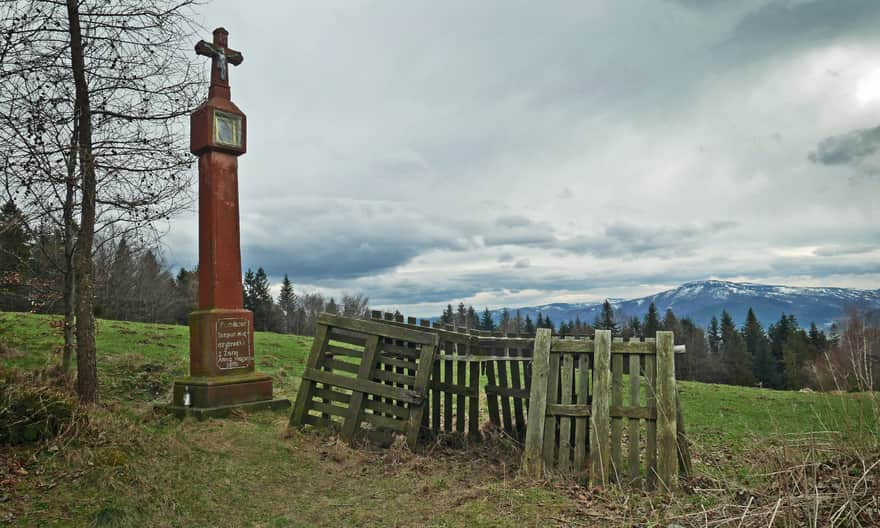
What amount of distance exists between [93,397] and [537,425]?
723cm

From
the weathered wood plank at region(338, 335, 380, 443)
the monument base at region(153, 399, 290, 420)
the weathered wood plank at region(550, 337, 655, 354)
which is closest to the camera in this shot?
the weathered wood plank at region(550, 337, 655, 354)

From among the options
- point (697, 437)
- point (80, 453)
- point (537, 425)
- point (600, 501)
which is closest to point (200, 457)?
point (80, 453)

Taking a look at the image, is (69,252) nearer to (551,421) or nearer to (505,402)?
(505,402)

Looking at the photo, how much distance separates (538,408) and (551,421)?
0.21 m

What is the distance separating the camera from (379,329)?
868cm

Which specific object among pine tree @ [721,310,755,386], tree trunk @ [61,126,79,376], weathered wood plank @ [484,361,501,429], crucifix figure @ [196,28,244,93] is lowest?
pine tree @ [721,310,755,386]

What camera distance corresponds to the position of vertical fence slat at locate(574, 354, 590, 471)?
6668 mm

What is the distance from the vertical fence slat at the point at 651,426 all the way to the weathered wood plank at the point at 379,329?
9.83ft

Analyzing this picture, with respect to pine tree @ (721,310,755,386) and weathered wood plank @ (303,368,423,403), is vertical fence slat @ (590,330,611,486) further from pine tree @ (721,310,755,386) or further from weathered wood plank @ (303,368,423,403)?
pine tree @ (721,310,755,386)

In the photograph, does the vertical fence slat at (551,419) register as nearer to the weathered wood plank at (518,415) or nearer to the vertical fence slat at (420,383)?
the weathered wood plank at (518,415)

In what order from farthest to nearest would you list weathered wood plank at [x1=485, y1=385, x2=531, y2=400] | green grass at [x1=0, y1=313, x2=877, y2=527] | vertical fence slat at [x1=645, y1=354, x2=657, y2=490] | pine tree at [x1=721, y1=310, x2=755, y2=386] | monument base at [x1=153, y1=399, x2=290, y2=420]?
pine tree at [x1=721, y1=310, x2=755, y2=386] < monument base at [x1=153, y1=399, x2=290, y2=420] < weathered wood plank at [x1=485, y1=385, x2=531, y2=400] < vertical fence slat at [x1=645, y1=354, x2=657, y2=490] < green grass at [x1=0, y1=313, x2=877, y2=527]

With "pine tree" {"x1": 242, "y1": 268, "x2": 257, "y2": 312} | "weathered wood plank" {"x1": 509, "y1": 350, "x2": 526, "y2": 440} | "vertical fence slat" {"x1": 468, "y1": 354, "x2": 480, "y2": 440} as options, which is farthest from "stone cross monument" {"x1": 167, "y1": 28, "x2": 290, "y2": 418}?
"pine tree" {"x1": 242, "y1": 268, "x2": 257, "y2": 312}

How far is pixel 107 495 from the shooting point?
537 cm

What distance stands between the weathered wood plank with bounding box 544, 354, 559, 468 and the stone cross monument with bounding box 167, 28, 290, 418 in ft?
18.8
